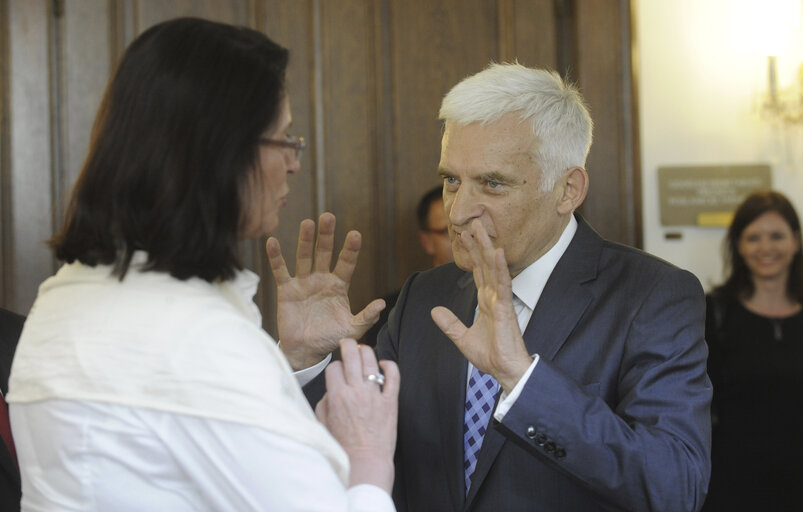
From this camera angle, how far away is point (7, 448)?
1.83m

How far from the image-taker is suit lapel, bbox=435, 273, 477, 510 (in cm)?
184

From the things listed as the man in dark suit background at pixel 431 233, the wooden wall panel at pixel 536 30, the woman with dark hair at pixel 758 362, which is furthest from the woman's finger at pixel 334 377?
the woman with dark hair at pixel 758 362

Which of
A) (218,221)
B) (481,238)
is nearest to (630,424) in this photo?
(481,238)

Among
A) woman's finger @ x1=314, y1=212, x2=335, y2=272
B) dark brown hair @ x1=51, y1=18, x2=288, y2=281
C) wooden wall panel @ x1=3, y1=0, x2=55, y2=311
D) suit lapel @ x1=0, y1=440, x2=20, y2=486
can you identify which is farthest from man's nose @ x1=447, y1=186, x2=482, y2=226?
wooden wall panel @ x1=3, y1=0, x2=55, y2=311

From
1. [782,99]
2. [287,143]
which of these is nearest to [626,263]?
[287,143]

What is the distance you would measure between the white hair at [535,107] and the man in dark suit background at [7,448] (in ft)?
3.70

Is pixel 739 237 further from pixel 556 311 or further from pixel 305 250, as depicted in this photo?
pixel 305 250

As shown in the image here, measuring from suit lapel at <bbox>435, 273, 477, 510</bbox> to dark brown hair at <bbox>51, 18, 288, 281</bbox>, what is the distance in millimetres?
761

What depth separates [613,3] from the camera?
3283 millimetres

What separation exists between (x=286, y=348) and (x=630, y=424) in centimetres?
71

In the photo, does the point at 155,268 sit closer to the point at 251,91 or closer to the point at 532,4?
the point at 251,91

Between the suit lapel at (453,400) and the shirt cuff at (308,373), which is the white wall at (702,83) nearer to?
the suit lapel at (453,400)

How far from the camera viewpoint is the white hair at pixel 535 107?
1.97 m

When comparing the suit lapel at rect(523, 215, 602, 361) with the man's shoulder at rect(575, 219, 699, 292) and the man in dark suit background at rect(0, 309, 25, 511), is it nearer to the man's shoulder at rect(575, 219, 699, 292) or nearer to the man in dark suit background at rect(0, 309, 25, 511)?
the man's shoulder at rect(575, 219, 699, 292)
